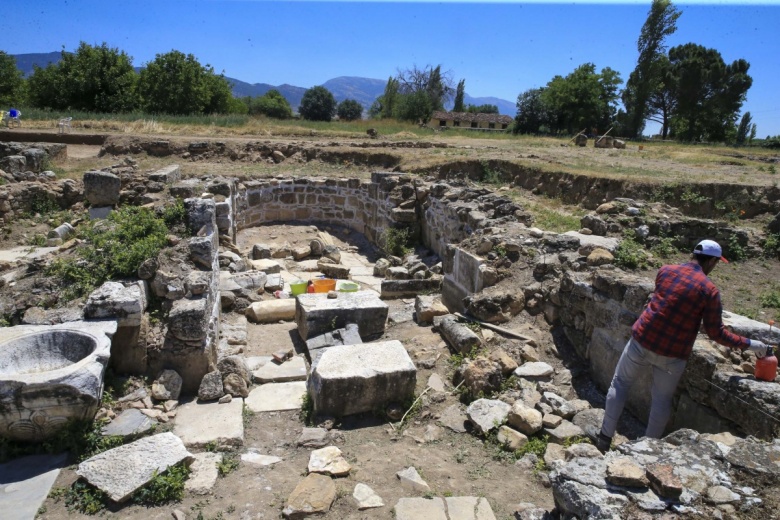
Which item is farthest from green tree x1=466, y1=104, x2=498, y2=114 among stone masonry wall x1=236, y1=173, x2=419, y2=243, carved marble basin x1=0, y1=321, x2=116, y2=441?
carved marble basin x1=0, y1=321, x2=116, y2=441

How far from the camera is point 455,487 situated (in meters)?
3.88

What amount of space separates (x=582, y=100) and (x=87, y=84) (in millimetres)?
35489

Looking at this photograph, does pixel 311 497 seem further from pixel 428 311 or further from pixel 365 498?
pixel 428 311

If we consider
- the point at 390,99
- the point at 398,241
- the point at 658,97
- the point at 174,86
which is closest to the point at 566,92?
the point at 658,97

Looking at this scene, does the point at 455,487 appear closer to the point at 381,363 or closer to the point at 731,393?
the point at 381,363

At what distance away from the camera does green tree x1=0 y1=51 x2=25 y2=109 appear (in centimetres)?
3712

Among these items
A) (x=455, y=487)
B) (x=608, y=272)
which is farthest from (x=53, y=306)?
(x=608, y=272)

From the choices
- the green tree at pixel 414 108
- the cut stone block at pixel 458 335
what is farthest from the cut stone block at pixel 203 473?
the green tree at pixel 414 108

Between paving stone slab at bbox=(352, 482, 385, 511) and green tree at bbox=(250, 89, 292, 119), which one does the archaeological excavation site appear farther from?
green tree at bbox=(250, 89, 292, 119)

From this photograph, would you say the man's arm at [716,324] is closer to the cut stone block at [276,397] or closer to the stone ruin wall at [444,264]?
the stone ruin wall at [444,264]

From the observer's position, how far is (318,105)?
203 ft

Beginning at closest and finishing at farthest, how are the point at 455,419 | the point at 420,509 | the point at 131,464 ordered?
1. the point at 420,509
2. the point at 131,464
3. the point at 455,419

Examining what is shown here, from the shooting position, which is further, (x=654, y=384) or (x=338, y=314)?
(x=338, y=314)

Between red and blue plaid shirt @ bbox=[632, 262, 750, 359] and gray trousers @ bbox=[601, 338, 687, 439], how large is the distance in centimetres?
9
